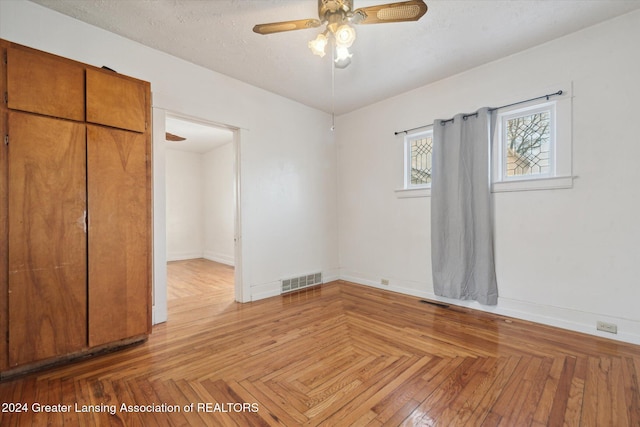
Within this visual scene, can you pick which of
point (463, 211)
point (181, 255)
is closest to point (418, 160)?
point (463, 211)

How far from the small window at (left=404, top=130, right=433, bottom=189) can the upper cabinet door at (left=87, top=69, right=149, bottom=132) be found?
125 inches

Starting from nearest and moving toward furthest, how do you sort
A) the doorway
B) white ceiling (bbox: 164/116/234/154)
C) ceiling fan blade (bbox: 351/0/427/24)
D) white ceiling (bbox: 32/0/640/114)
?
ceiling fan blade (bbox: 351/0/427/24), white ceiling (bbox: 32/0/640/114), white ceiling (bbox: 164/116/234/154), the doorway

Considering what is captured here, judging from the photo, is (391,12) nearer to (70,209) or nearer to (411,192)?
(411,192)

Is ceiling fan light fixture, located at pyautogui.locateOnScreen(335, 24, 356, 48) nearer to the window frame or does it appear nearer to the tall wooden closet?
the tall wooden closet

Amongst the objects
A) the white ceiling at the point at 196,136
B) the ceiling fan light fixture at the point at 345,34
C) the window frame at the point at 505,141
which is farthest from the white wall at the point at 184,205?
the window frame at the point at 505,141

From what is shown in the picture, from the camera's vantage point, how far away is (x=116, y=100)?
2256 mm

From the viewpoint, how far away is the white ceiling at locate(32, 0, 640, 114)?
2.26 m

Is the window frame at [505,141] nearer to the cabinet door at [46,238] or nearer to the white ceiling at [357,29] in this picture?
the white ceiling at [357,29]

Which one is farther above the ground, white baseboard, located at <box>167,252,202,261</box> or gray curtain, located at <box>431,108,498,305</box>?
gray curtain, located at <box>431,108,498,305</box>

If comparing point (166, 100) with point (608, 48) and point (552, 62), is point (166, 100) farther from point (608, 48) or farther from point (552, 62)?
point (608, 48)

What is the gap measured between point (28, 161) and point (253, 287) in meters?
2.49

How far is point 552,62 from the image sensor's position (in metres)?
2.74

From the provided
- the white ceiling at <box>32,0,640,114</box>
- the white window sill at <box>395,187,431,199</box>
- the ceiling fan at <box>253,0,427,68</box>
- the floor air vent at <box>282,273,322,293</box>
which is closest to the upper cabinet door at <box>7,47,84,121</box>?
the white ceiling at <box>32,0,640,114</box>

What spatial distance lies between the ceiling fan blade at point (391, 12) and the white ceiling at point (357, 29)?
529mm
